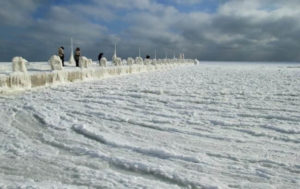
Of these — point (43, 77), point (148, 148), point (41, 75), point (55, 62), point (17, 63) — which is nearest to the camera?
point (148, 148)

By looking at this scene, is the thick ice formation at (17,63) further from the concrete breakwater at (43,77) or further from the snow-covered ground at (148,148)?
the snow-covered ground at (148,148)

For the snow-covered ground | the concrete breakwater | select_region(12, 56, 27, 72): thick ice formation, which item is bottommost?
the snow-covered ground

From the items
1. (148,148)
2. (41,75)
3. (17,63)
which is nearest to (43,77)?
(41,75)

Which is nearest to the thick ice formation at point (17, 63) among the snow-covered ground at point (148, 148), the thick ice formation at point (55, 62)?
the thick ice formation at point (55, 62)

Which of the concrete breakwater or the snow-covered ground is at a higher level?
the concrete breakwater

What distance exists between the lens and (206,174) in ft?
8.46

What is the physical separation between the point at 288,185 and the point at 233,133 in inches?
61.5

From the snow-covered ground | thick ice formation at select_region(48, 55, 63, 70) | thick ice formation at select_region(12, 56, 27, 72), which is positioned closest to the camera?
the snow-covered ground

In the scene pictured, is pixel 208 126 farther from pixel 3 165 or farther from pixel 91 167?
pixel 3 165

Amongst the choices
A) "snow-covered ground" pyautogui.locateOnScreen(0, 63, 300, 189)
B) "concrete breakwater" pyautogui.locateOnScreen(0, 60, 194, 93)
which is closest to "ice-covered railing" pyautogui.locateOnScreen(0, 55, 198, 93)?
"concrete breakwater" pyautogui.locateOnScreen(0, 60, 194, 93)

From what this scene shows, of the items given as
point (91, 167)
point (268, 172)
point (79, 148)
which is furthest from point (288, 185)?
point (79, 148)

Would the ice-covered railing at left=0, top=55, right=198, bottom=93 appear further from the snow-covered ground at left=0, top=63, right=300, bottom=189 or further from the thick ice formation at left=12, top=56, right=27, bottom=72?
the snow-covered ground at left=0, top=63, right=300, bottom=189

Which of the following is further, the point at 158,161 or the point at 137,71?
the point at 137,71

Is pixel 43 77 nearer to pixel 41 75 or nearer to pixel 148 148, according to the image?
pixel 41 75
